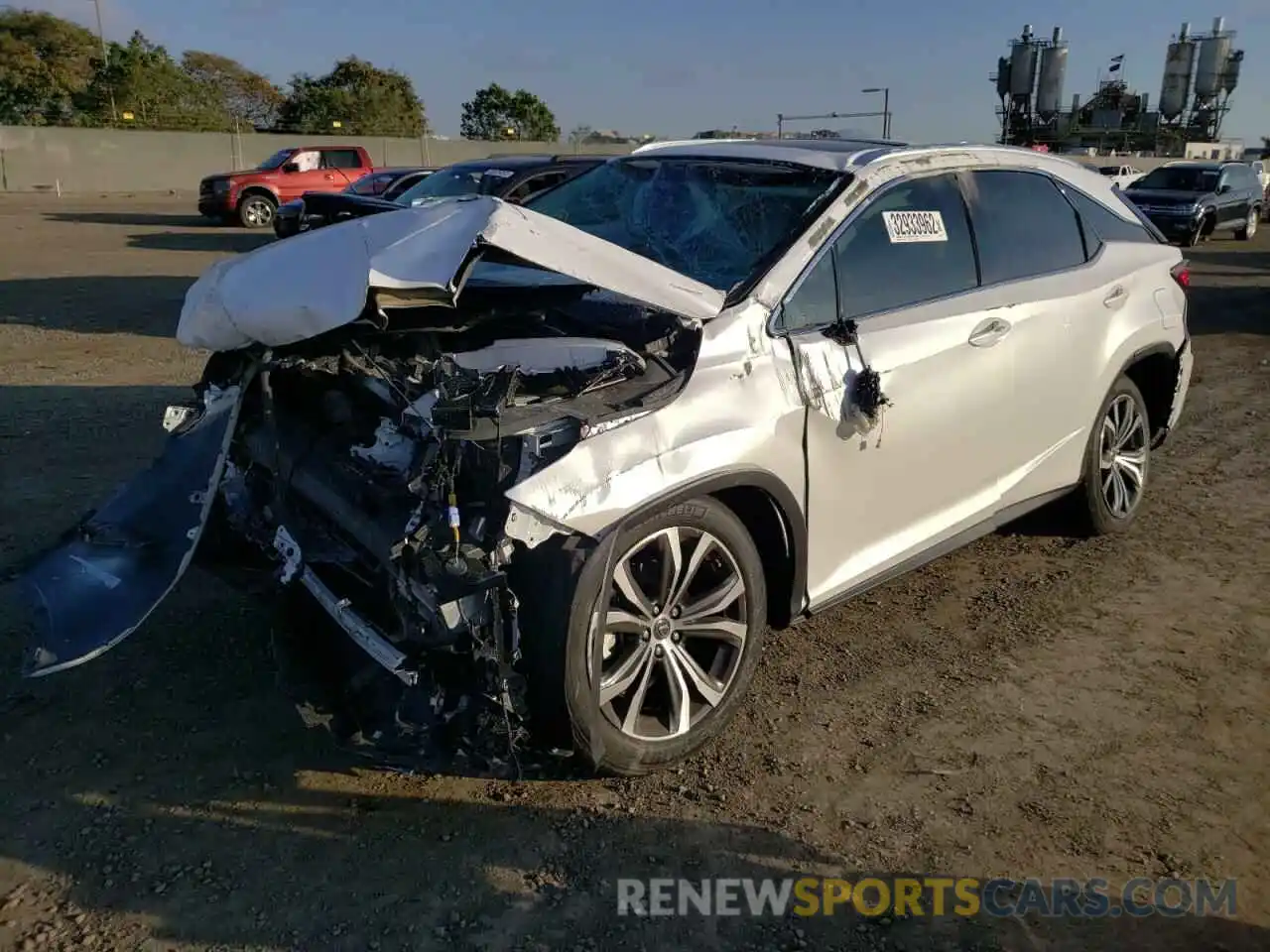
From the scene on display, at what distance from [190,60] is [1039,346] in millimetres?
66683

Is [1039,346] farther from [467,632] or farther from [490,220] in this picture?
[467,632]

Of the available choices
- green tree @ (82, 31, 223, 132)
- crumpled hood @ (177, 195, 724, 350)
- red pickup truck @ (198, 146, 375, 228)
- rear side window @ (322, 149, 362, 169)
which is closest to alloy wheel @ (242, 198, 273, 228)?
red pickup truck @ (198, 146, 375, 228)

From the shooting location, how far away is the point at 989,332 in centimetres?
405

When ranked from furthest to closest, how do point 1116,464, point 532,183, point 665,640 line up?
point 532,183
point 1116,464
point 665,640

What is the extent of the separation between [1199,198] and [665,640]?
2188cm

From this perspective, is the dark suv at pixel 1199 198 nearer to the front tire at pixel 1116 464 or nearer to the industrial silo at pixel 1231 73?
the front tire at pixel 1116 464

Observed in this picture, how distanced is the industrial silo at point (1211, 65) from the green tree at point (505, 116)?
3494cm

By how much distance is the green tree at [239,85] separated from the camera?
58250 mm

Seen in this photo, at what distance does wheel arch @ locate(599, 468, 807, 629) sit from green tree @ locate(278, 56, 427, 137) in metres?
45.8

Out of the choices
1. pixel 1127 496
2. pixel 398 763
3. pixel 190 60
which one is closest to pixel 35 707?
pixel 398 763

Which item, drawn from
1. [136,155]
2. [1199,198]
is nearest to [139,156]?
[136,155]

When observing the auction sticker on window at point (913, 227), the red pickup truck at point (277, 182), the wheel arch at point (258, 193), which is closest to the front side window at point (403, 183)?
the red pickup truck at point (277, 182)

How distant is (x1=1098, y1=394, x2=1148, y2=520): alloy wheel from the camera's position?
5.02 metres

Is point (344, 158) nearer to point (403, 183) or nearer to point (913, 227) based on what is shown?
point (403, 183)
